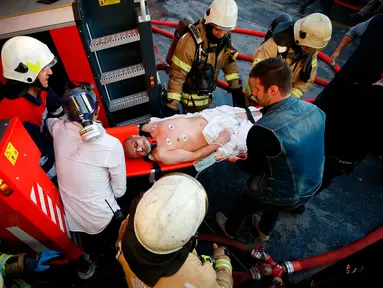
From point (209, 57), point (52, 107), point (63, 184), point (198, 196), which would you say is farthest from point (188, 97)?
point (198, 196)

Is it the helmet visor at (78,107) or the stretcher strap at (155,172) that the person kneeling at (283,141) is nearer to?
the stretcher strap at (155,172)

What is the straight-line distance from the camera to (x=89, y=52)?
2.96 metres

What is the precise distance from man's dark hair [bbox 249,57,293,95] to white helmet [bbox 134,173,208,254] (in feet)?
3.35

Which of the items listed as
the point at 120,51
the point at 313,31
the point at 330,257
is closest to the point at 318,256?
the point at 330,257

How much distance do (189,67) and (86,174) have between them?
6.22 ft

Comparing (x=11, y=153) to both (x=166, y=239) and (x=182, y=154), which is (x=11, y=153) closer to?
(x=166, y=239)

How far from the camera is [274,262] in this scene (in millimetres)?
2693

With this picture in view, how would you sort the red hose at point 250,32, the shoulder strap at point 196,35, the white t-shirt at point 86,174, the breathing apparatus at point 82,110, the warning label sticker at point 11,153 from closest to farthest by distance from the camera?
1. the warning label sticker at point 11,153
2. the breathing apparatus at point 82,110
3. the white t-shirt at point 86,174
4. the shoulder strap at point 196,35
5. the red hose at point 250,32

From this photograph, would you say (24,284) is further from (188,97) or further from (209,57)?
(209,57)

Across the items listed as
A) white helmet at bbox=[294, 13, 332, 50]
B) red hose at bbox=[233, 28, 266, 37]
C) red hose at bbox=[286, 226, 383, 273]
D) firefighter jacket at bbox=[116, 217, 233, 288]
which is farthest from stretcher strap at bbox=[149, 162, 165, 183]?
red hose at bbox=[233, 28, 266, 37]

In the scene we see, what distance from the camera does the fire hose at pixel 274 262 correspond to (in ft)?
8.48

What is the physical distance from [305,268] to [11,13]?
4.12 m

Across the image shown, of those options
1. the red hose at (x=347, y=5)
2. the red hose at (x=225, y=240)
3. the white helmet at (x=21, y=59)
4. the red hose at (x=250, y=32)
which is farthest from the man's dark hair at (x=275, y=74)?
the red hose at (x=347, y=5)

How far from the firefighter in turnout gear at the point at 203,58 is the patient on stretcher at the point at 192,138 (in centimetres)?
35
